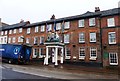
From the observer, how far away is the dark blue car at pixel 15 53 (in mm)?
30062

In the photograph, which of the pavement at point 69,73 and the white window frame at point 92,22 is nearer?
the pavement at point 69,73

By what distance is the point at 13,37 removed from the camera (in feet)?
154

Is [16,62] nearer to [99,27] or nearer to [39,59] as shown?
[39,59]

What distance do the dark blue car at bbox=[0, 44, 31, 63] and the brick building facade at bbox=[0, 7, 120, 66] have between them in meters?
7.35

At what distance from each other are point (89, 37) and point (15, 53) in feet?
46.2

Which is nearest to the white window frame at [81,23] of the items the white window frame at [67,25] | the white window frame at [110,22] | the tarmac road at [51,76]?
the white window frame at [67,25]

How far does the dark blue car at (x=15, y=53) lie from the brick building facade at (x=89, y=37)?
735 cm

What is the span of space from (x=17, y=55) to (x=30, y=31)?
1388cm

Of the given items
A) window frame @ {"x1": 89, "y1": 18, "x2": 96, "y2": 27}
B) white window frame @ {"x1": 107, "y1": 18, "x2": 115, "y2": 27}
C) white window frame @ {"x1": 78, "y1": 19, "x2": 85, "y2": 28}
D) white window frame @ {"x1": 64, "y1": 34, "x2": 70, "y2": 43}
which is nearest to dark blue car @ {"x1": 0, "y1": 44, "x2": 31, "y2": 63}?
white window frame @ {"x1": 64, "y1": 34, "x2": 70, "y2": 43}

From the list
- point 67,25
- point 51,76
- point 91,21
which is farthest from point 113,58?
point 51,76

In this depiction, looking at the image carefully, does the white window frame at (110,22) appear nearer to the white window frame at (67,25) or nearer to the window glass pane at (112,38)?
the window glass pane at (112,38)

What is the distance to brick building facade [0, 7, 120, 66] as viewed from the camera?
96.9 ft

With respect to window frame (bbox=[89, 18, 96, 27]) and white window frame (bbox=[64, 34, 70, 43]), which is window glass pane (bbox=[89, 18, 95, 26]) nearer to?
window frame (bbox=[89, 18, 96, 27])

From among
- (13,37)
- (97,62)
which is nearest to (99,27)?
(97,62)
